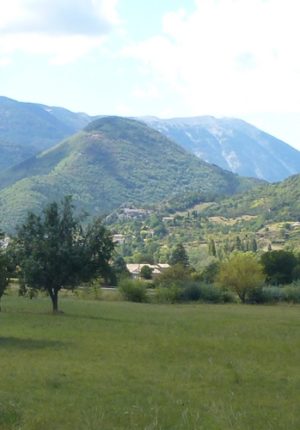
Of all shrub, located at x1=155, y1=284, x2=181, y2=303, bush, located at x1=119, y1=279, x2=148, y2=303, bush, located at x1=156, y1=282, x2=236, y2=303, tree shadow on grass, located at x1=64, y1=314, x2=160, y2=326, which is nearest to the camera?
tree shadow on grass, located at x1=64, y1=314, x2=160, y2=326

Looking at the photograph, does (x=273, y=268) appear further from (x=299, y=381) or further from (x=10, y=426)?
(x=10, y=426)

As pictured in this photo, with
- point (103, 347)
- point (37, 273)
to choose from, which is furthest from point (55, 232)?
point (103, 347)

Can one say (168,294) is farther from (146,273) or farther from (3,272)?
(3,272)

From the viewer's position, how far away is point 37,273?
190ft

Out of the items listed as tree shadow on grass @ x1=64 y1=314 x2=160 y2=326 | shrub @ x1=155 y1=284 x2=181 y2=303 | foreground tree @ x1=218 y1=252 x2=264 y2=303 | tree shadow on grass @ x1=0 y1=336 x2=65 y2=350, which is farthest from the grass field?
foreground tree @ x1=218 y1=252 x2=264 y2=303

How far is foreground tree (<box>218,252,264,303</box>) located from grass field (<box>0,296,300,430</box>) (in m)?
48.9

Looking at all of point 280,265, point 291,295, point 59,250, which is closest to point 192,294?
point 291,295

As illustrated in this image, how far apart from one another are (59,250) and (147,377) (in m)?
34.1

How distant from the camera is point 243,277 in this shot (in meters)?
96.2

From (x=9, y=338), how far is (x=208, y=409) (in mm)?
20958

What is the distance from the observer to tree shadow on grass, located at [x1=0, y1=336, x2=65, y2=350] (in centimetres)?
3384

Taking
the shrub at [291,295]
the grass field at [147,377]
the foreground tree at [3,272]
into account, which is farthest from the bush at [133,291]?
the foreground tree at [3,272]

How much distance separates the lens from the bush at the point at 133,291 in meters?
91.1

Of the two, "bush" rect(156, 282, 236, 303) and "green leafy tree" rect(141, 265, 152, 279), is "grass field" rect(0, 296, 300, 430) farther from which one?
"green leafy tree" rect(141, 265, 152, 279)
